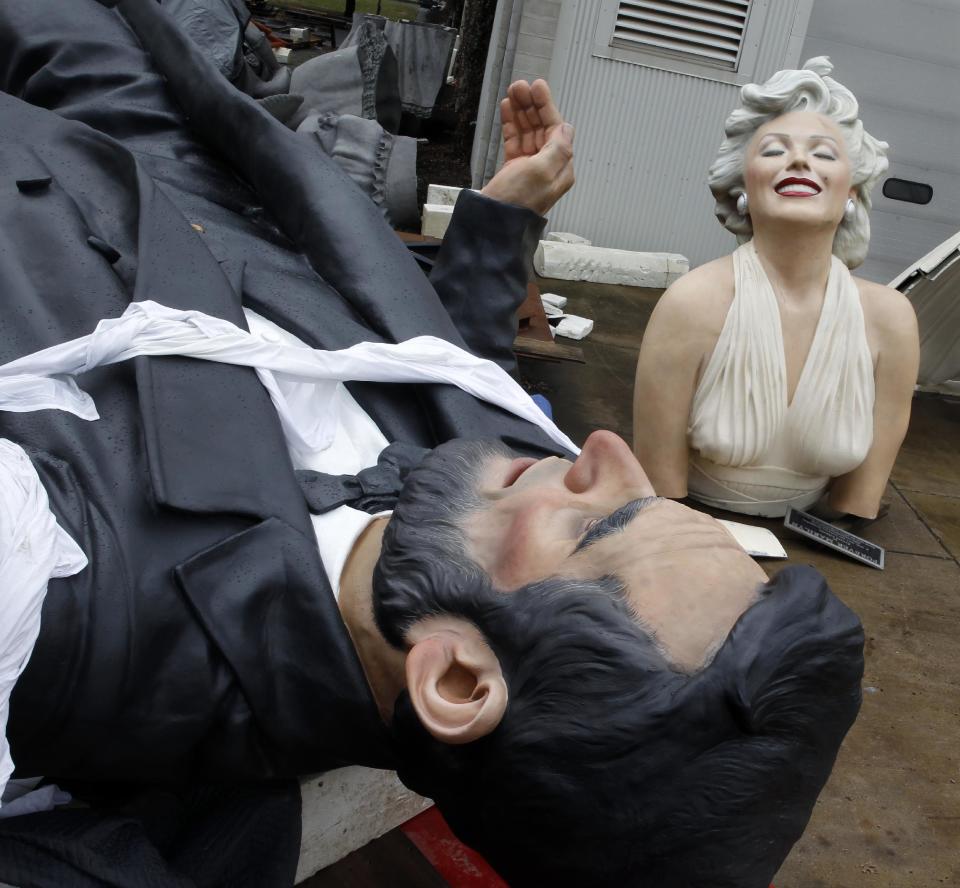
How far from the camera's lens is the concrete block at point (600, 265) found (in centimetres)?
633

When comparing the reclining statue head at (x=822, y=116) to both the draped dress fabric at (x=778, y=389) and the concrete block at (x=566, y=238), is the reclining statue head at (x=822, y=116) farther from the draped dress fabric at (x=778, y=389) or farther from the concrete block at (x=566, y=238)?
the concrete block at (x=566, y=238)

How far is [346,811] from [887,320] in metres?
2.63

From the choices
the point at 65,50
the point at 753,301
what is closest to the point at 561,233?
the point at 753,301

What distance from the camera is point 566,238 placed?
6590 mm

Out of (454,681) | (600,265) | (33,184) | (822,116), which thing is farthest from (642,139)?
(454,681)

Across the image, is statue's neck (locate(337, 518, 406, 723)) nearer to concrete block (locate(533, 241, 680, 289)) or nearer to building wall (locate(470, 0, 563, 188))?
concrete block (locate(533, 241, 680, 289))

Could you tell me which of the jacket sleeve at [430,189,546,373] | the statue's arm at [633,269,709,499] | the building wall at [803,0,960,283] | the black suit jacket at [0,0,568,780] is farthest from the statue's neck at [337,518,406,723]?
the building wall at [803,0,960,283]

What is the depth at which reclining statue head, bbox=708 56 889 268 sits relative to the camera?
3553 mm

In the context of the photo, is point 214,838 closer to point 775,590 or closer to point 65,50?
point 775,590

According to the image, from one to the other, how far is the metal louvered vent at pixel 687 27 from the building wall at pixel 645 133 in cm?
11

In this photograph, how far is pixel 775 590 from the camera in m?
1.24

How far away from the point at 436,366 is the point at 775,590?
769mm

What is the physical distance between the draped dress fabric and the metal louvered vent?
3.06 meters

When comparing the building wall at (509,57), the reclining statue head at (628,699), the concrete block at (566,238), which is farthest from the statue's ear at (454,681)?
the building wall at (509,57)
